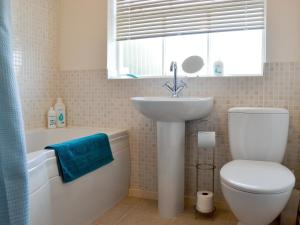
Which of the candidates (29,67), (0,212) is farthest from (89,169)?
(29,67)

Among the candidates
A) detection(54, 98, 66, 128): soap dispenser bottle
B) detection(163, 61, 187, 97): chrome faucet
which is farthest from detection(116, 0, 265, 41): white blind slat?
detection(54, 98, 66, 128): soap dispenser bottle

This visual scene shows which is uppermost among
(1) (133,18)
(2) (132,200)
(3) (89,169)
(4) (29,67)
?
(1) (133,18)

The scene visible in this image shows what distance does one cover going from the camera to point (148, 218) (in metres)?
1.94

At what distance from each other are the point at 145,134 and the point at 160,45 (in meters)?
0.80

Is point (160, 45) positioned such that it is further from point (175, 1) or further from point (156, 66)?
point (175, 1)

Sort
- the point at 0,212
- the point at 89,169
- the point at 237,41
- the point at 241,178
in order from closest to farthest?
the point at 0,212 → the point at 241,178 → the point at 89,169 → the point at 237,41

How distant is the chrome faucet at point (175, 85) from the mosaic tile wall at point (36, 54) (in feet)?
3.64

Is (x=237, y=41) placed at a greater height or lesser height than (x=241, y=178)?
greater

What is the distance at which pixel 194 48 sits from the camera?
2.27 meters

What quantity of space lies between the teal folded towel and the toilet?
0.84 meters

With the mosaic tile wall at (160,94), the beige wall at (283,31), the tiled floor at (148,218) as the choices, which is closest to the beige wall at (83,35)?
the mosaic tile wall at (160,94)

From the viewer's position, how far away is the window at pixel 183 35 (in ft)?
6.76

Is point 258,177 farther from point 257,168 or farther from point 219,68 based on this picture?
point 219,68

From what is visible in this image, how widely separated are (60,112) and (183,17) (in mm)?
1383
